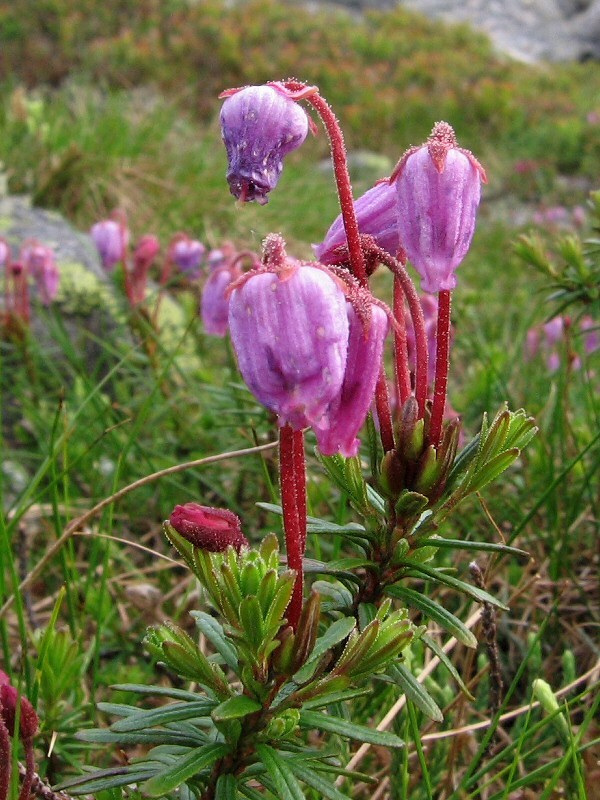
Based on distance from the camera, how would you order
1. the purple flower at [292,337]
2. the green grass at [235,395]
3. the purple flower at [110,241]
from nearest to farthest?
the purple flower at [292,337] → the green grass at [235,395] → the purple flower at [110,241]

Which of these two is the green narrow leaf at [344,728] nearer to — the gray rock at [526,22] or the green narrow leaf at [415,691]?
the green narrow leaf at [415,691]

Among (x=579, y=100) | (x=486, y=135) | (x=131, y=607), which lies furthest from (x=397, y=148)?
(x=131, y=607)

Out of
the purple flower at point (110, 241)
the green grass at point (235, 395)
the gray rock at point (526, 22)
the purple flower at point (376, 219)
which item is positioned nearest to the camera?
the purple flower at point (376, 219)

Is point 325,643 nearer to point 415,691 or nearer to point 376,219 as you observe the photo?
point 415,691

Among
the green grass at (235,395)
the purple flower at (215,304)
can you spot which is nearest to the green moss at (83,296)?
the green grass at (235,395)

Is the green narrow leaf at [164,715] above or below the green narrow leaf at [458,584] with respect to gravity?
below

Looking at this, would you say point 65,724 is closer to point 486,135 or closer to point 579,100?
point 486,135

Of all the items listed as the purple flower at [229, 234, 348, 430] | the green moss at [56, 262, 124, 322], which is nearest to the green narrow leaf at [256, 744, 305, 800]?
the purple flower at [229, 234, 348, 430]

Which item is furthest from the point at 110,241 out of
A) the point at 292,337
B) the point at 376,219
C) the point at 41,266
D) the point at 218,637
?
the point at 292,337
